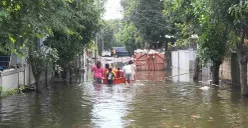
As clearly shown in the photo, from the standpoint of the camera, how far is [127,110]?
12820 millimetres

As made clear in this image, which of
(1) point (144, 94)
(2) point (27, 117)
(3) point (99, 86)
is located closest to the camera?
(2) point (27, 117)

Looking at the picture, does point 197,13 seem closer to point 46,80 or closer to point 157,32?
point 46,80

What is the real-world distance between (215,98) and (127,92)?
4541 mm

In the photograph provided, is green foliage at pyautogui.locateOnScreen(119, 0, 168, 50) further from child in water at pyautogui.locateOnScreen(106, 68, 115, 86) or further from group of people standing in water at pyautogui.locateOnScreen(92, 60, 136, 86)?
child in water at pyautogui.locateOnScreen(106, 68, 115, 86)

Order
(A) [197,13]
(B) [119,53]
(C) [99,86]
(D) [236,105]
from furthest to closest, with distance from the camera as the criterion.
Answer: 1. (B) [119,53]
2. (C) [99,86]
3. (A) [197,13]
4. (D) [236,105]

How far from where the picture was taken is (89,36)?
25906 mm

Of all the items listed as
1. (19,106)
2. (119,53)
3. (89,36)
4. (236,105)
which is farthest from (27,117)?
(119,53)

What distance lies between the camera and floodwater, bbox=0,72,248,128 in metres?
Result: 10.6

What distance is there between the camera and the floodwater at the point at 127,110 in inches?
416

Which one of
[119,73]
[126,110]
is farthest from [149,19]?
[126,110]

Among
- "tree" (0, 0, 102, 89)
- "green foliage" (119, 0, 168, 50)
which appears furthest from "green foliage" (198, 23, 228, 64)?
"green foliage" (119, 0, 168, 50)

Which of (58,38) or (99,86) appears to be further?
(58,38)

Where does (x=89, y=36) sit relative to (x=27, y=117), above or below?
above

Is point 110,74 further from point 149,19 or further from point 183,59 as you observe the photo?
point 149,19
